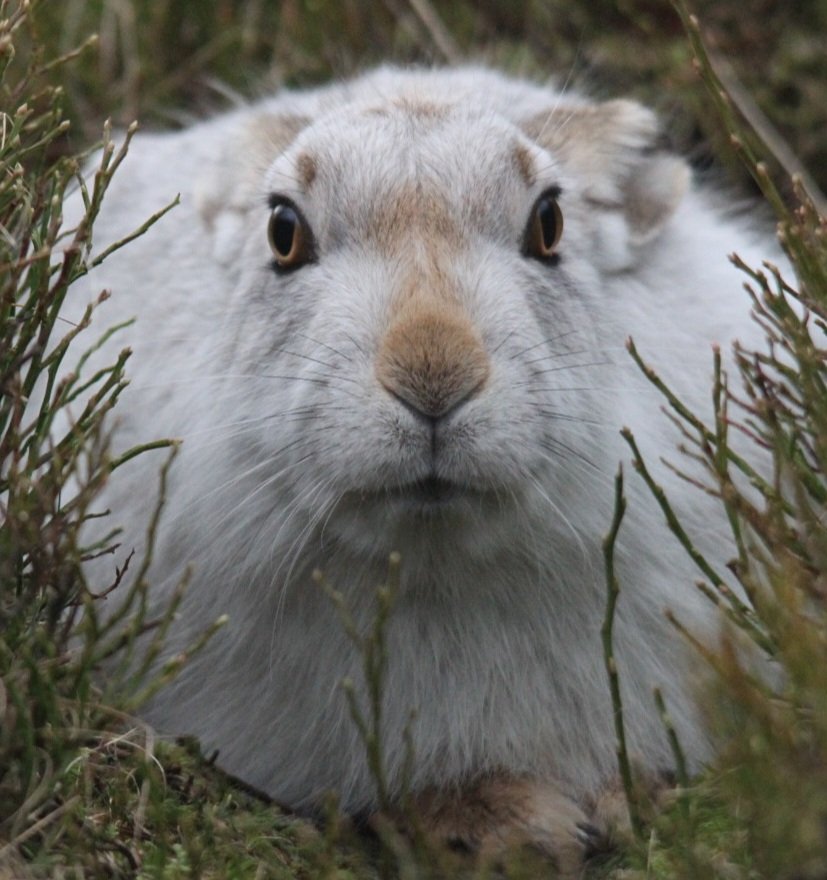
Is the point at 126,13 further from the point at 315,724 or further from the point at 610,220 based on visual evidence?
the point at 315,724

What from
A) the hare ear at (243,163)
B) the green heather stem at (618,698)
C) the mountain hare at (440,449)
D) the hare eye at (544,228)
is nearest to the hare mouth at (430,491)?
the mountain hare at (440,449)

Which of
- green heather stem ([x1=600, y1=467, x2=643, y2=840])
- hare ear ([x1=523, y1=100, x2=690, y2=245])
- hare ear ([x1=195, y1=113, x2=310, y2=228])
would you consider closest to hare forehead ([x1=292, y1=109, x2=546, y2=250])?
hare ear ([x1=523, y1=100, x2=690, y2=245])

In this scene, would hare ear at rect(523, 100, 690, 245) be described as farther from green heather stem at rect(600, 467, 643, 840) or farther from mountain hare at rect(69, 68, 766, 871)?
green heather stem at rect(600, 467, 643, 840)

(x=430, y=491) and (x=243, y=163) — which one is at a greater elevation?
(x=243, y=163)

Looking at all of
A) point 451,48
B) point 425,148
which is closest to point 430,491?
point 425,148

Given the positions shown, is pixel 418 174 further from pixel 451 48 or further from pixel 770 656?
pixel 451 48

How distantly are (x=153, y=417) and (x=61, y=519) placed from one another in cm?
111

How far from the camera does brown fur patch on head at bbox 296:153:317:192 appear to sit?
13.0 feet

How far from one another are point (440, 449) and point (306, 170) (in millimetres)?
1014

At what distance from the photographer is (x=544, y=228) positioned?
401 cm

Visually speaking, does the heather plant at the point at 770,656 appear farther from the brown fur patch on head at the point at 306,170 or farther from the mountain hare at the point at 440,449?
the brown fur patch on head at the point at 306,170

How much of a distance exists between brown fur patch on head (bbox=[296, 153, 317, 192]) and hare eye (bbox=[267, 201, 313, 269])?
8 centimetres

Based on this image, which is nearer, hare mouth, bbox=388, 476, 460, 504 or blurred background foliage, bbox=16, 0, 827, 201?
hare mouth, bbox=388, 476, 460, 504

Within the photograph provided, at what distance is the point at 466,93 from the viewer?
14.4 ft
